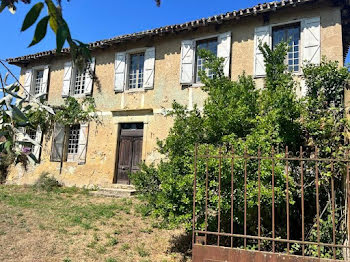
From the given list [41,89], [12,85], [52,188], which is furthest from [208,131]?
[41,89]

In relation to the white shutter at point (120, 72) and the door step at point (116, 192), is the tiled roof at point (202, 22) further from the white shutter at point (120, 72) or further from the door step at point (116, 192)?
the door step at point (116, 192)

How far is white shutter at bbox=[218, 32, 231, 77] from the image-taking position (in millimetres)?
8938

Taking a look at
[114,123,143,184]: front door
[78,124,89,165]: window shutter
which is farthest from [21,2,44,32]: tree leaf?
[78,124,89,165]: window shutter

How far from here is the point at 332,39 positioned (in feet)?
25.4

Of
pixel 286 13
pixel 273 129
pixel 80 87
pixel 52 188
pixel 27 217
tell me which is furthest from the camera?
pixel 80 87

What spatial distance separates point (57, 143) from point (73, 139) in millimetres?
631

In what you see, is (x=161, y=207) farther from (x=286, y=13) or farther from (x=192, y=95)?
(x=286, y=13)

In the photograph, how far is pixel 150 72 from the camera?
10.4 m

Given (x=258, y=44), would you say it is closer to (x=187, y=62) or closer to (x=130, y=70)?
(x=187, y=62)

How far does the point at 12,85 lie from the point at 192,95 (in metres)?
8.21

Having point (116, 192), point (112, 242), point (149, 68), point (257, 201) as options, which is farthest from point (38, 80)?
point (257, 201)

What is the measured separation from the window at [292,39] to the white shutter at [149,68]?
409cm

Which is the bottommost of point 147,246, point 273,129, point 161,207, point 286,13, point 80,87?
point 147,246

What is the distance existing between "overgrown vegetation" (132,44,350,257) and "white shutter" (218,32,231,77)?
2.64 m
